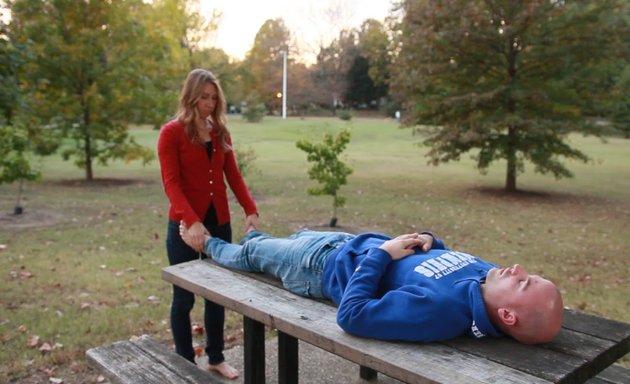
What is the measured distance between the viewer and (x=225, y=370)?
3.97m

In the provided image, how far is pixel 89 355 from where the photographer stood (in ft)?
10.5

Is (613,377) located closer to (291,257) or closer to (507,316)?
(507,316)

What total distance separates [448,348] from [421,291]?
0.23 m

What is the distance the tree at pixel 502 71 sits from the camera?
13.0 m

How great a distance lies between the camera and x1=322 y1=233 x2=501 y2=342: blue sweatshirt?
2141 mm

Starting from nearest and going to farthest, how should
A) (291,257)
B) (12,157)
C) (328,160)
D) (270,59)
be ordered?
(291,257), (328,160), (12,157), (270,59)

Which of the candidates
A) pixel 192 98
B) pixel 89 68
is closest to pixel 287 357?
pixel 192 98

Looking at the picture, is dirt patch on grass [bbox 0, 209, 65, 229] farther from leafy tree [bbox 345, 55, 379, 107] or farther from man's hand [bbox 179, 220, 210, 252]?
leafy tree [bbox 345, 55, 379, 107]

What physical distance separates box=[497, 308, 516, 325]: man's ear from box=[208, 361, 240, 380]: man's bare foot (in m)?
2.33

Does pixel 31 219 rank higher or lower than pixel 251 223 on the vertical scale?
lower

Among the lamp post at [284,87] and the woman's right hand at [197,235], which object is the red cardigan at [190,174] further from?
the lamp post at [284,87]

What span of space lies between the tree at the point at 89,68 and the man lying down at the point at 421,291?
13334 mm

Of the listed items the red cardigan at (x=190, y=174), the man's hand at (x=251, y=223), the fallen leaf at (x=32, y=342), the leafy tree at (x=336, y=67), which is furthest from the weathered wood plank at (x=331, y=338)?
the leafy tree at (x=336, y=67)

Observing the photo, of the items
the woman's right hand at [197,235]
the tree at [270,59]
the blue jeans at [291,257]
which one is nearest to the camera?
the blue jeans at [291,257]
